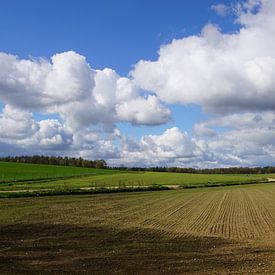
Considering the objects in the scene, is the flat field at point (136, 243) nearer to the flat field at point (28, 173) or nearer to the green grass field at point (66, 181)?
the green grass field at point (66, 181)

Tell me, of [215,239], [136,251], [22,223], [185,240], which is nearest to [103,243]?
[136,251]

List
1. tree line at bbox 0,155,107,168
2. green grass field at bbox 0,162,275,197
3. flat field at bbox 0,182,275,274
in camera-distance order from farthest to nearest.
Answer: tree line at bbox 0,155,107,168
green grass field at bbox 0,162,275,197
flat field at bbox 0,182,275,274

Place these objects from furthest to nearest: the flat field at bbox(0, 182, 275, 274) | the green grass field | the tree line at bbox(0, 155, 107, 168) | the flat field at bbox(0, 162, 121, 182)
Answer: the tree line at bbox(0, 155, 107, 168)
the flat field at bbox(0, 162, 121, 182)
the green grass field
the flat field at bbox(0, 182, 275, 274)

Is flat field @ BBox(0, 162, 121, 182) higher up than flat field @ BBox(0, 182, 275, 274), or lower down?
higher up

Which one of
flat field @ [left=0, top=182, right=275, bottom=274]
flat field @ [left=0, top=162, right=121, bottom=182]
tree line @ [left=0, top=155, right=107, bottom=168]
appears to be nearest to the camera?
flat field @ [left=0, top=182, right=275, bottom=274]

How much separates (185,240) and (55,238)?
17.3 feet

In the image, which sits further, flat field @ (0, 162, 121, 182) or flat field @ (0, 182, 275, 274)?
flat field @ (0, 162, 121, 182)

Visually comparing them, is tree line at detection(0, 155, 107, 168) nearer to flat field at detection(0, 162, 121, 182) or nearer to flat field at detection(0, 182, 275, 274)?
flat field at detection(0, 162, 121, 182)

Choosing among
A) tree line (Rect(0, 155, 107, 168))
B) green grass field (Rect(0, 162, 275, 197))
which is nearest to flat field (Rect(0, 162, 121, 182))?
green grass field (Rect(0, 162, 275, 197))

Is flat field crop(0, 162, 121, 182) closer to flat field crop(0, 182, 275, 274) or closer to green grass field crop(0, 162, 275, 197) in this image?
green grass field crop(0, 162, 275, 197)

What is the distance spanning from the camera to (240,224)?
26.9m

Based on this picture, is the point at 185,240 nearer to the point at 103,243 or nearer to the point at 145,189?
the point at 103,243

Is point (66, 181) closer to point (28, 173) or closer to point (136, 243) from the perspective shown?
point (28, 173)

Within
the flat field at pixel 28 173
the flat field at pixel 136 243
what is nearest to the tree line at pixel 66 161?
the flat field at pixel 28 173
